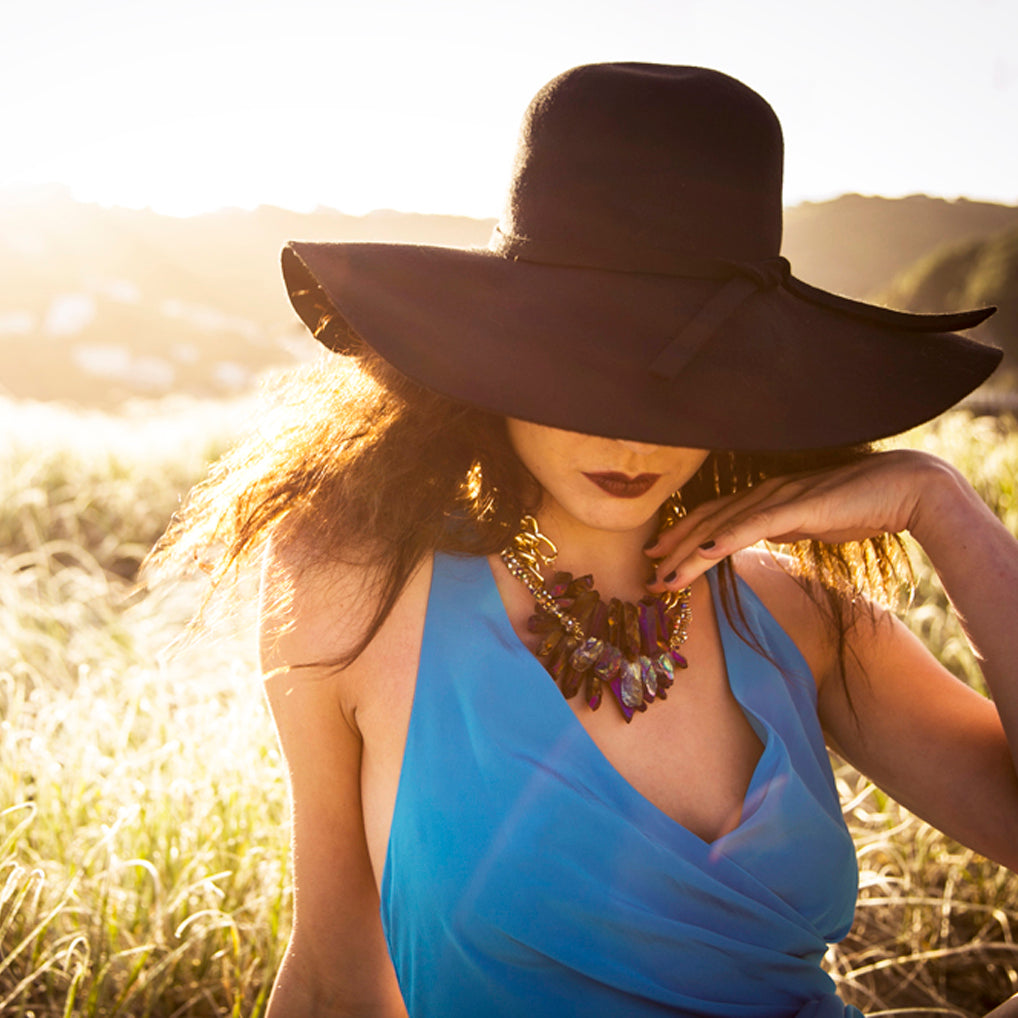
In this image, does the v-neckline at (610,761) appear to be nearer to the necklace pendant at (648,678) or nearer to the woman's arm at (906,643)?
the necklace pendant at (648,678)

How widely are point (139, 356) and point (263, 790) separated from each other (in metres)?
42.5

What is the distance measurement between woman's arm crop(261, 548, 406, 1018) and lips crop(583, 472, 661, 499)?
0.41 m

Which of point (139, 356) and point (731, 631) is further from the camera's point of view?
point (139, 356)

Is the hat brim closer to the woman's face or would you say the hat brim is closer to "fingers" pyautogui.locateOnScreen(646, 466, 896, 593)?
the woman's face

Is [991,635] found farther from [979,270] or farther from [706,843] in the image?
[979,270]

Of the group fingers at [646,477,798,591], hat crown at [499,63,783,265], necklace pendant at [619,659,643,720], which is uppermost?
hat crown at [499,63,783,265]

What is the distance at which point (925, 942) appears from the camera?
7.71ft

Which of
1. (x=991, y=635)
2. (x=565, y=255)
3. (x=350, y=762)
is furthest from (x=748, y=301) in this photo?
(x=350, y=762)

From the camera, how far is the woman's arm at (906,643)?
1.37 metres

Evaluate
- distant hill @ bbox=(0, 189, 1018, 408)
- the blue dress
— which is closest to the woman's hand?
the blue dress

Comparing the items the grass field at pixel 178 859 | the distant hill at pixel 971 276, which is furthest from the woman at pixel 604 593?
the distant hill at pixel 971 276

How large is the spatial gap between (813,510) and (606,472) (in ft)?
1.46

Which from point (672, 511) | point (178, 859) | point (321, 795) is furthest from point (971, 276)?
point (321, 795)

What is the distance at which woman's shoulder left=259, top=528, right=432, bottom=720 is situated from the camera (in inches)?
47.7
